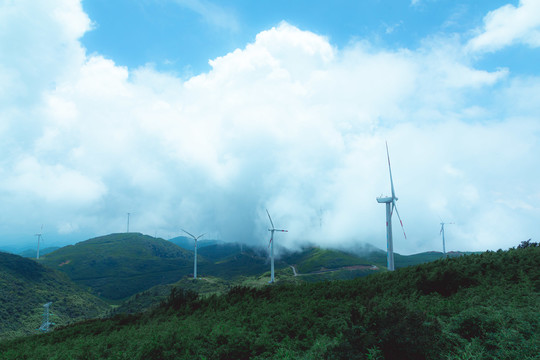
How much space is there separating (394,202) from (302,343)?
5448cm

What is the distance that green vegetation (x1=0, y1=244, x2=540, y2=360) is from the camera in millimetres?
14539

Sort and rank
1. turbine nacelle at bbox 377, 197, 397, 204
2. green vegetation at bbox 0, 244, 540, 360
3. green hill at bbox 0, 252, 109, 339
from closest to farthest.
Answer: green vegetation at bbox 0, 244, 540, 360, turbine nacelle at bbox 377, 197, 397, 204, green hill at bbox 0, 252, 109, 339

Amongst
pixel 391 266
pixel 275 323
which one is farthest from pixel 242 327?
pixel 391 266

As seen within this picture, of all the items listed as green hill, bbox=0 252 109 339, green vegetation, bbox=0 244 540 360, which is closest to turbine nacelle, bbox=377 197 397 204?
green vegetation, bbox=0 244 540 360

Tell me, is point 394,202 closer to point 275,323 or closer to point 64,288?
point 275,323

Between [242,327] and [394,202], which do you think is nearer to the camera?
[242,327]

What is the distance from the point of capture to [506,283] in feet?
81.4

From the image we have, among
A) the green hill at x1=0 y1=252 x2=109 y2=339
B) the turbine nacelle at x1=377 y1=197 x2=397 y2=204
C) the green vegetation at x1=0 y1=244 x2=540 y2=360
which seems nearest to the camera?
the green vegetation at x1=0 y1=244 x2=540 y2=360

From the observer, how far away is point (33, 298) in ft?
459

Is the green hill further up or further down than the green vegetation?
further down

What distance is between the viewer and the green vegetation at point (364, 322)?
14.5m

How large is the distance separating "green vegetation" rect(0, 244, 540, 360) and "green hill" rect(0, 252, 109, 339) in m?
99.7

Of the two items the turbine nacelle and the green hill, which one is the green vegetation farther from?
the green hill

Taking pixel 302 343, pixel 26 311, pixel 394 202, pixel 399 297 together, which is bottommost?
pixel 26 311
